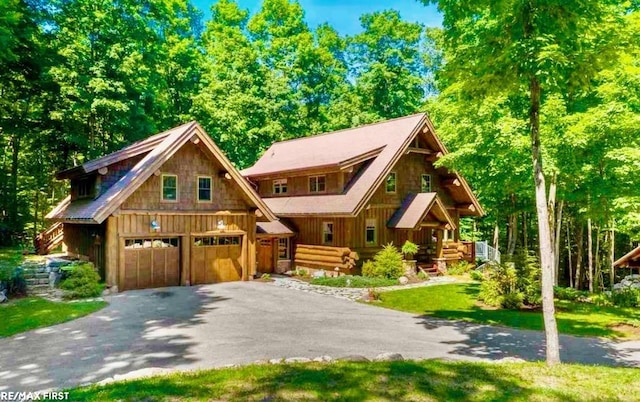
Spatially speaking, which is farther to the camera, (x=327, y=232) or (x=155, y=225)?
(x=327, y=232)

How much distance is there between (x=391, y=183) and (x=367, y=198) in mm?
4119

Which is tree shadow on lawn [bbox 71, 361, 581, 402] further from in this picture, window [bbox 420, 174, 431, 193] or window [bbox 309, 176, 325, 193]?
window [bbox 420, 174, 431, 193]

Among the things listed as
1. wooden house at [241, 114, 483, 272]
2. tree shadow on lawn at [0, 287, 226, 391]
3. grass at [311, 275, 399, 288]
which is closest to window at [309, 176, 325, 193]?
wooden house at [241, 114, 483, 272]

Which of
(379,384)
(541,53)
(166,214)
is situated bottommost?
(379,384)

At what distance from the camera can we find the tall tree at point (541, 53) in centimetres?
835

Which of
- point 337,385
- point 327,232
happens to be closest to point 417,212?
point 327,232

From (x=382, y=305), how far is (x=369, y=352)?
7123 millimetres

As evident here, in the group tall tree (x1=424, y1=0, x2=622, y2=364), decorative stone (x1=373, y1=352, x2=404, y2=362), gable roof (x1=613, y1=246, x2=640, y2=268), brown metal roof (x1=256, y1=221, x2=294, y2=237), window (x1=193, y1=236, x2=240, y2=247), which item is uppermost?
tall tree (x1=424, y1=0, x2=622, y2=364)

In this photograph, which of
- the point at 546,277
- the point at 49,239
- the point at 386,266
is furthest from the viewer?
the point at 49,239

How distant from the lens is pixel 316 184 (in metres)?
27.3

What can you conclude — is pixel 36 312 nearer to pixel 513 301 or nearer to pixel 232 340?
pixel 232 340

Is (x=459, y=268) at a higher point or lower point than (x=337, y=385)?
lower

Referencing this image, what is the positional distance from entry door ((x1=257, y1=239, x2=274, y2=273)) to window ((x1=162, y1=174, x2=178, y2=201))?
798 cm

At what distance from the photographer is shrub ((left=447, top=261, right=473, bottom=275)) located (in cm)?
2709
